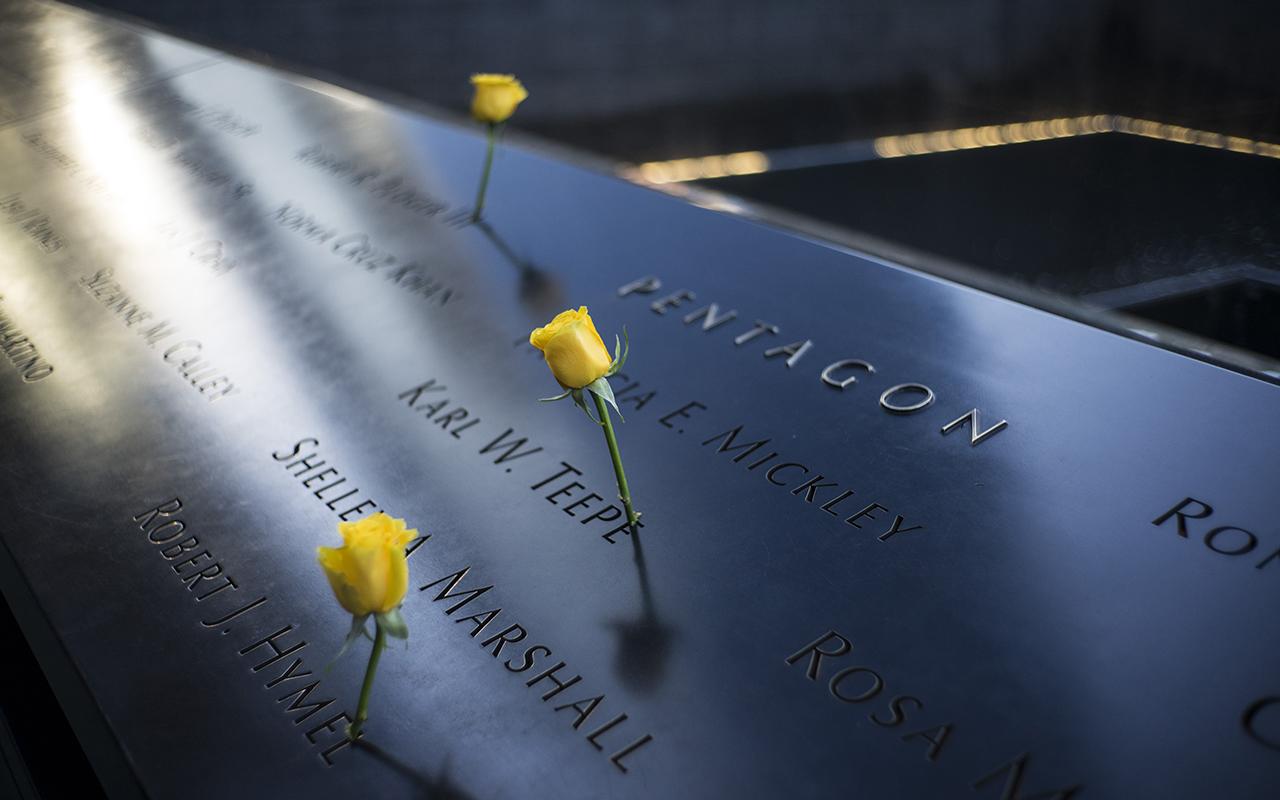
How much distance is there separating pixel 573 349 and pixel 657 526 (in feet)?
1.10

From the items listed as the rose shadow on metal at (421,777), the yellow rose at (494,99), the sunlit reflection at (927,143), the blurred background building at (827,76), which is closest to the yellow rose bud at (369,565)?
the rose shadow on metal at (421,777)

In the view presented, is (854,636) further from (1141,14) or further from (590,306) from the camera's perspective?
(1141,14)

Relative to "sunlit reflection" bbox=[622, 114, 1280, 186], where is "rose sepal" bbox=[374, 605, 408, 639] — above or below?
above

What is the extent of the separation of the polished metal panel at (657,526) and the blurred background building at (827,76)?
3068mm

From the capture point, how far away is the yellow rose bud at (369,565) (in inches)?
41.3

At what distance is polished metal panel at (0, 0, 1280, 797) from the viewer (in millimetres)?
1155

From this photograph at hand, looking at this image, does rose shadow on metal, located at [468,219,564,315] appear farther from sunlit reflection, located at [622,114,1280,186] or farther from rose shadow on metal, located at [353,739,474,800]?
sunlit reflection, located at [622,114,1280,186]

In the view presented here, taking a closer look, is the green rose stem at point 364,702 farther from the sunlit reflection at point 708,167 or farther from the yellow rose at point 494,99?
the sunlit reflection at point 708,167

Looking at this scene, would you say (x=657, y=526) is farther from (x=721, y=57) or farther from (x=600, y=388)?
(x=721, y=57)

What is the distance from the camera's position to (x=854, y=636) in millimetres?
1272

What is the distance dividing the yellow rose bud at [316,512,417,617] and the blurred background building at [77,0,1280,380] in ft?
13.3

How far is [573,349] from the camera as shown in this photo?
128cm

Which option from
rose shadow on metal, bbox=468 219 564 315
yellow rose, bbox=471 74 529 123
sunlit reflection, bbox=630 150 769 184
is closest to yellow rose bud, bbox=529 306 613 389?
rose shadow on metal, bbox=468 219 564 315

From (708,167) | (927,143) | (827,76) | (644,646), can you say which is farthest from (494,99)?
(827,76)
